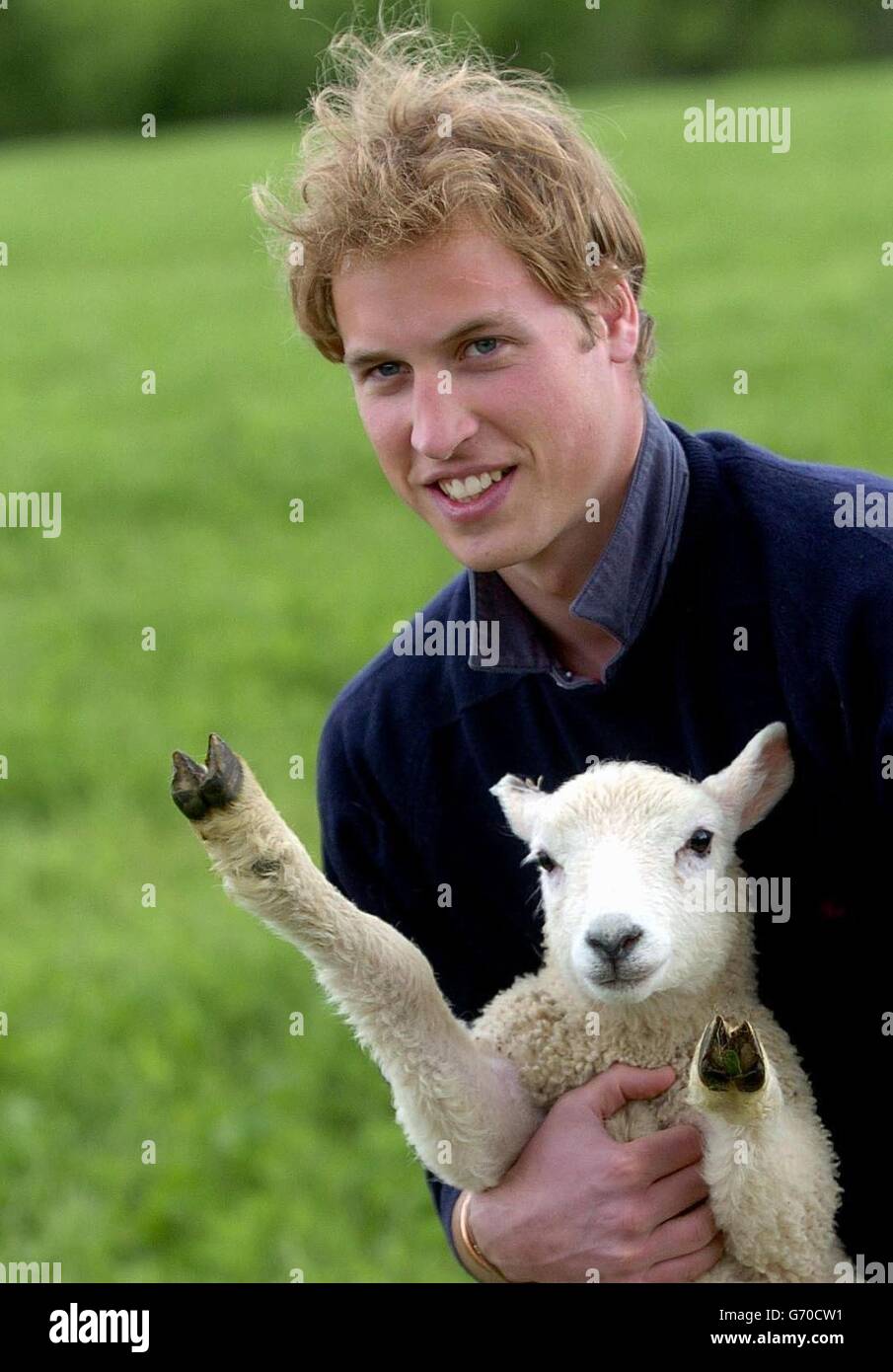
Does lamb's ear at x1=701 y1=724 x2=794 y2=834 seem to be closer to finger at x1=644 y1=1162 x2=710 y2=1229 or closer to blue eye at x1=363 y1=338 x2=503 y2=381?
finger at x1=644 y1=1162 x2=710 y2=1229

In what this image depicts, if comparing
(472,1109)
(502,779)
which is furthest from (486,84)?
(472,1109)

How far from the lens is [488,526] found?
264 centimetres

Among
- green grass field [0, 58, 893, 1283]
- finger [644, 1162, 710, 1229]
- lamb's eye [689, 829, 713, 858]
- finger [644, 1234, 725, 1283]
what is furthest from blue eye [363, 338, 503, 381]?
green grass field [0, 58, 893, 1283]

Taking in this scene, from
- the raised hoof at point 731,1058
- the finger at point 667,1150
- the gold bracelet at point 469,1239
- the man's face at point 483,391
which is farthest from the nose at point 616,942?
the gold bracelet at point 469,1239

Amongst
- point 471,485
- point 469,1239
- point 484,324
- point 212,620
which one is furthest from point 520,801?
point 212,620

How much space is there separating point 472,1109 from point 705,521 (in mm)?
913

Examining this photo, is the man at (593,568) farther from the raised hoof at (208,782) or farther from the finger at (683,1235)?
the raised hoof at (208,782)

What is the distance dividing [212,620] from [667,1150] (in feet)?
19.9

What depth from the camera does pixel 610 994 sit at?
95.6 inches

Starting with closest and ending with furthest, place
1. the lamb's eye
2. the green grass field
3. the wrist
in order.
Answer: the lamb's eye < the wrist < the green grass field

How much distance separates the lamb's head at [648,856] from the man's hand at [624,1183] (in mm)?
159

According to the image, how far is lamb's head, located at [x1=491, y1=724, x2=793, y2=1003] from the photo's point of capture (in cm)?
241

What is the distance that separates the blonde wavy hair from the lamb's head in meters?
0.67

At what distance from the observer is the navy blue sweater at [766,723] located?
254 cm
